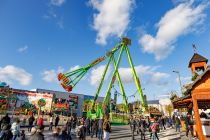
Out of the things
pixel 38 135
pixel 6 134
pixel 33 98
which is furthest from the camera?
pixel 33 98

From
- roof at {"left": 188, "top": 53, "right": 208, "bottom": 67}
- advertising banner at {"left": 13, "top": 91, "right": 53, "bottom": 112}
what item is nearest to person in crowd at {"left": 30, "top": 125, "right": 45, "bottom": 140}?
roof at {"left": 188, "top": 53, "right": 208, "bottom": 67}

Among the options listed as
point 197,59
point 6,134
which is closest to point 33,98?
point 197,59

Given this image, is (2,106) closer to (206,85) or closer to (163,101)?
(206,85)

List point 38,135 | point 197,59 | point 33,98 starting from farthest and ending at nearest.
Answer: point 33,98 < point 197,59 < point 38,135

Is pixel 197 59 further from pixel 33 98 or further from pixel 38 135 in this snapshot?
pixel 33 98

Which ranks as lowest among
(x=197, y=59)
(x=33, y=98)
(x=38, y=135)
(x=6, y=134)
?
(x=6, y=134)

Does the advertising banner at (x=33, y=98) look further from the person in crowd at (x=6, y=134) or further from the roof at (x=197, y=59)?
the person in crowd at (x=6, y=134)

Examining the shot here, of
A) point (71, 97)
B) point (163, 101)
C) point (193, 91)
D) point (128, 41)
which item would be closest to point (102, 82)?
point (128, 41)

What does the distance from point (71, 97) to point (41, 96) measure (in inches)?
680

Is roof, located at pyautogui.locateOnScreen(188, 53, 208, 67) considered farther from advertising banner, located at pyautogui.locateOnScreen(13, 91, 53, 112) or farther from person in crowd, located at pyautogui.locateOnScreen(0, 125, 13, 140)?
advertising banner, located at pyautogui.locateOnScreen(13, 91, 53, 112)

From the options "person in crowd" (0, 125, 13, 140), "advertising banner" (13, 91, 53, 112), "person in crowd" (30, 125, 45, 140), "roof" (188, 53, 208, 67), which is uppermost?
"roof" (188, 53, 208, 67)

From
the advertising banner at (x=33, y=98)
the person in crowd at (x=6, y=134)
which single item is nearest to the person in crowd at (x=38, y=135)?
the person in crowd at (x=6, y=134)

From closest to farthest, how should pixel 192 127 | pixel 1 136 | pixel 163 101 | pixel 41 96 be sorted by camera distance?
1. pixel 1 136
2. pixel 192 127
3. pixel 41 96
4. pixel 163 101

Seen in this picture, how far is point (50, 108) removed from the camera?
160 ft
